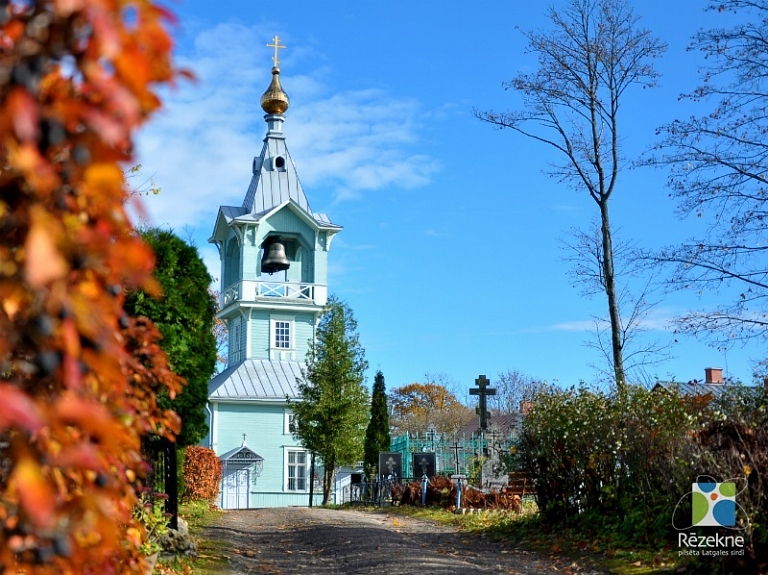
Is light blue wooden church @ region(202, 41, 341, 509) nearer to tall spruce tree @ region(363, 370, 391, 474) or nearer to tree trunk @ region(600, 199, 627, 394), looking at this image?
tall spruce tree @ region(363, 370, 391, 474)

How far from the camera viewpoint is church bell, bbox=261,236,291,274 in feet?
116

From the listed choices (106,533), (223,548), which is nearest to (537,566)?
(223,548)

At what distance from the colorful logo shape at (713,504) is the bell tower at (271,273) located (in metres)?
28.0

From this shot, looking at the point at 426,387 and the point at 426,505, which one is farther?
the point at 426,387

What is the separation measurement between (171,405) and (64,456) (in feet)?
38.3

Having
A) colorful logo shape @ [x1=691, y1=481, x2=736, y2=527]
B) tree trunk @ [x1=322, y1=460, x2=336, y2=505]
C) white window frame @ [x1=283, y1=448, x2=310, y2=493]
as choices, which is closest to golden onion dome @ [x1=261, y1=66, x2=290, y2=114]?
white window frame @ [x1=283, y1=448, x2=310, y2=493]

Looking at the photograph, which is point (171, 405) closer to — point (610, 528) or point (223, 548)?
point (223, 548)

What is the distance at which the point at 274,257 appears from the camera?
35.4 meters

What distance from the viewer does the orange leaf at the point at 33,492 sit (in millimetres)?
1358

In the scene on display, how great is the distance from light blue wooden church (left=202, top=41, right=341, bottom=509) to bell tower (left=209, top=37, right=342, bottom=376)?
0.14 ft

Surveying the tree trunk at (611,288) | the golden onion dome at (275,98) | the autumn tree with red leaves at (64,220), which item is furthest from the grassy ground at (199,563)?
the golden onion dome at (275,98)

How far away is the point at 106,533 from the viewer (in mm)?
1686

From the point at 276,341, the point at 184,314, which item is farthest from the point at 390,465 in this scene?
the point at 184,314

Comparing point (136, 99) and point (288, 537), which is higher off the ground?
point (136, 99)
